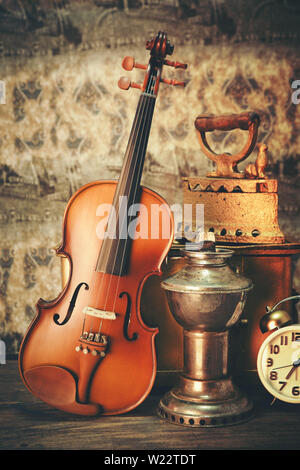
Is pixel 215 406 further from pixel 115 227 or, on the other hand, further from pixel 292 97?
pixel 292 97

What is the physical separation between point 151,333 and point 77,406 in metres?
0.45

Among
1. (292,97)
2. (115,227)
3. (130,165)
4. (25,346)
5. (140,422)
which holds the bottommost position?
(140,422)

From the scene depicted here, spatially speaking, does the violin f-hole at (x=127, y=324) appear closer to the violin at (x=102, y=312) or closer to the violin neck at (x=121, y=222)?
the violin at (x=102, y=312)

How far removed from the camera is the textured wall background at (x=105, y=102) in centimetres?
377

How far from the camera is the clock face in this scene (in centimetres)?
290

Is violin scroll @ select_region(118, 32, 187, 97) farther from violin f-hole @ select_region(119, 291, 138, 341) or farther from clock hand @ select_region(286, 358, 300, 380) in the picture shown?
clock hand @ select_region(286, 358, 300, 380)

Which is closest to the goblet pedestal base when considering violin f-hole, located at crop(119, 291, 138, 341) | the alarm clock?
the alarm clock

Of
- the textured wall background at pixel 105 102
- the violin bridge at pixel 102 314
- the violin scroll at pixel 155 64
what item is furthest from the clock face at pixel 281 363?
the violin scroll at pixel 155 64

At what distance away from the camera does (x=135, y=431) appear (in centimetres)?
271

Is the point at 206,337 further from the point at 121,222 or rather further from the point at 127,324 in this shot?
the point at 121,222

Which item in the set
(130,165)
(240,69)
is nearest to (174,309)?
(130,165)

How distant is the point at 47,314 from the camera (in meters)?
2.78

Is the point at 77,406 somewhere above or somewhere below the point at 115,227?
below

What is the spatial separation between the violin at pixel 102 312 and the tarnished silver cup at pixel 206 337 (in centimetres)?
16
